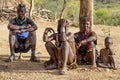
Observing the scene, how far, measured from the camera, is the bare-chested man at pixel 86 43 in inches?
323

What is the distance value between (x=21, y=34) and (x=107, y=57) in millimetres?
1885

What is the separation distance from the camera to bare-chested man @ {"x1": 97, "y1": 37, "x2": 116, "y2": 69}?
834 centimetres

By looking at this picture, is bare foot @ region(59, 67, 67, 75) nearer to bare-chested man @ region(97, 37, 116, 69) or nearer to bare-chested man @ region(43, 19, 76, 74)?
bare-chested man @ region(43, 19, 76, 74)

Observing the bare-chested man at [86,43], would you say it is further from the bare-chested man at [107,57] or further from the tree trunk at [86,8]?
the tree trunk at [86,8]

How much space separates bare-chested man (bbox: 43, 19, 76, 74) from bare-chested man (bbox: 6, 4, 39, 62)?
0.86m

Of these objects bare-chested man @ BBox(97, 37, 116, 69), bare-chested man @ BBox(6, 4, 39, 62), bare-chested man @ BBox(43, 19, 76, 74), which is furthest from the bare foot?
bare-chested man @ BBox(6, 4, 39, 62)

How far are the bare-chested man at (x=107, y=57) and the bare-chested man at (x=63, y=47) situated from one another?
0.68 metres

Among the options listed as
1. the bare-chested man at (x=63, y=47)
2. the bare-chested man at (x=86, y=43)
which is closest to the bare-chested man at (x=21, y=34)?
the bare-chested man at (x=63, y=47)

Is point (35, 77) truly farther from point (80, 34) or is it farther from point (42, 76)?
point (80, 34)

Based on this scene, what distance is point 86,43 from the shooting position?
824 centimetres

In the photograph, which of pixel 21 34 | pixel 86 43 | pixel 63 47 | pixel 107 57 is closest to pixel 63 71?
pixel 63 47

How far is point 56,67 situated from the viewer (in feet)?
26.9

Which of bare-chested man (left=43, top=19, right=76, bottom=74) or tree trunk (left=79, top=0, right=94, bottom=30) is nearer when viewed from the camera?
bare-chested man (left=43, top=19, right=76, bottom=74)

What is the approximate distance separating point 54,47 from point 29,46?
1.08 metres
